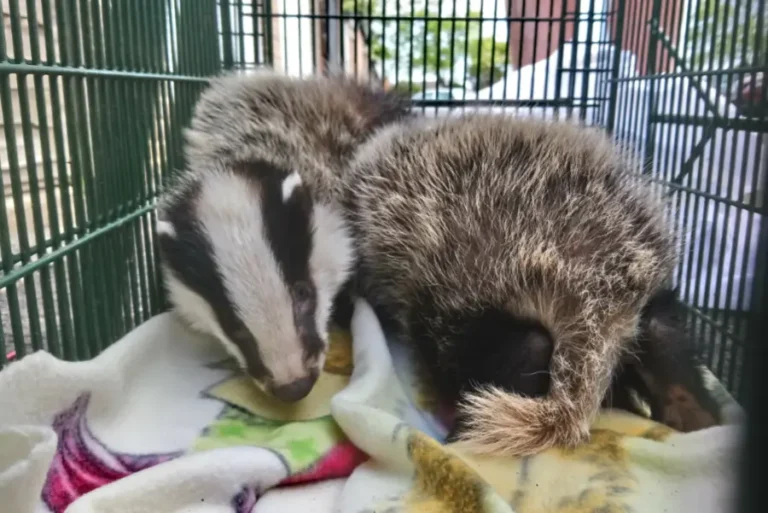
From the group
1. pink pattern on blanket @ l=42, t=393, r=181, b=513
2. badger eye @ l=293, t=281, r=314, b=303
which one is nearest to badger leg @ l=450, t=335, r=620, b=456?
badger eye @ l=293, t=281, r=314, b=303

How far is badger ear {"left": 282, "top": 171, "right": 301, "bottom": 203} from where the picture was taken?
148 centimetres

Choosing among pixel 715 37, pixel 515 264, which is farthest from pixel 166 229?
pixel 715 37

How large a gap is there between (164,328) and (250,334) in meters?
0.33

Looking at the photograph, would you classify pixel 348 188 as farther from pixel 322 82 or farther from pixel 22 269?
pixel 22 269

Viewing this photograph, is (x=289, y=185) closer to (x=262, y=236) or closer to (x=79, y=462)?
(x=262, y=236)

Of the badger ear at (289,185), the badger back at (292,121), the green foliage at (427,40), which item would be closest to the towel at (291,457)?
the badger ear at (289,185)

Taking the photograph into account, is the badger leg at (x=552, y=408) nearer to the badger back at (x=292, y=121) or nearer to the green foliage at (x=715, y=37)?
the green foliage at (x=715, y=37)

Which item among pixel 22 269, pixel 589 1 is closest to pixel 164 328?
pixel 22 269

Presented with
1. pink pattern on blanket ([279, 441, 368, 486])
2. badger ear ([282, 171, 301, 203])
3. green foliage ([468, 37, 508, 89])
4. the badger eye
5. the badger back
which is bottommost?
pink pattern on blanket ([279, 441, 368, 486])

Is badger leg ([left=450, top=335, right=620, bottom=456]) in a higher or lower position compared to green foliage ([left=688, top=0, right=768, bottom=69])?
lower

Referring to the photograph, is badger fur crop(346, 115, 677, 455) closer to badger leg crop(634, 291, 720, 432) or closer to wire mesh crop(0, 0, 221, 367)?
badger leg crop(634, 291, 720, 432)

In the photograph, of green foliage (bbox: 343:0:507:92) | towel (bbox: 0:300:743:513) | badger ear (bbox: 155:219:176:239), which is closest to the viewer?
towel (bbox: 0:300:743:513)

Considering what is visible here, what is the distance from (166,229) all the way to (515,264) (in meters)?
0.72

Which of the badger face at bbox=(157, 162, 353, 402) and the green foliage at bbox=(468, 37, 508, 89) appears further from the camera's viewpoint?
the green foliage at bbox=(468, 37, 508, 89)
